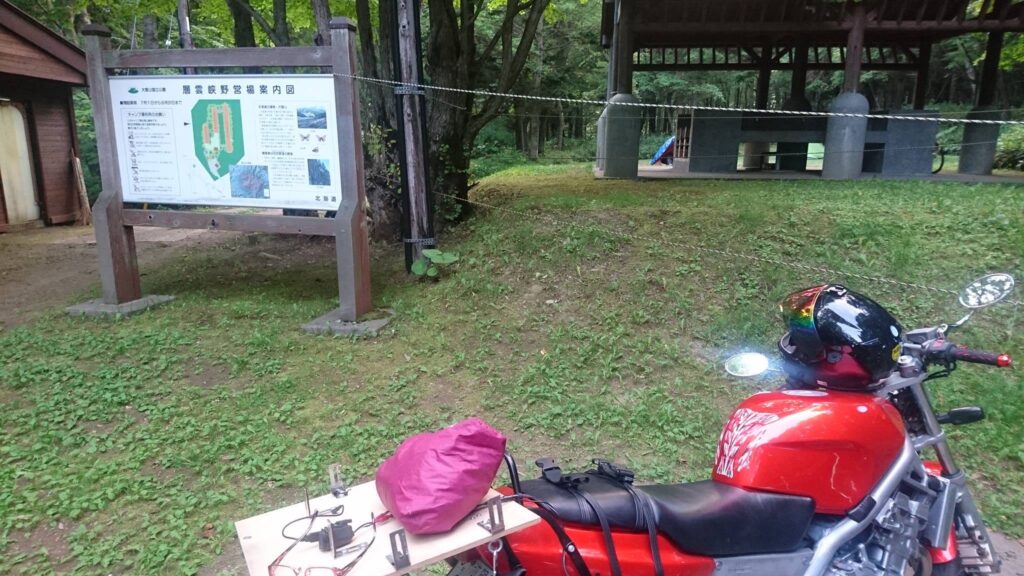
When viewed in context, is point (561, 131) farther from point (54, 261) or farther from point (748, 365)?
point (748, 365)

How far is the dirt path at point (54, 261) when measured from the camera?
6.55 m

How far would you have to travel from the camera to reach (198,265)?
7758mm

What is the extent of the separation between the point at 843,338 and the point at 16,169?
13.5 m

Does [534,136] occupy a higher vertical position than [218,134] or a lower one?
higher

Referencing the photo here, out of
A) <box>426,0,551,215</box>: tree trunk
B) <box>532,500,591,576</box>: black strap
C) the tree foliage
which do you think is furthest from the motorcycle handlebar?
<box>426,0,551,215</box>: tree trunk

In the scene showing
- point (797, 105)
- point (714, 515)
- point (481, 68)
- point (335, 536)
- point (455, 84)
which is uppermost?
point (481, 68)

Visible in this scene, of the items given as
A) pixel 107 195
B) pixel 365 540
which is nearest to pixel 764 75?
pixel 107 195

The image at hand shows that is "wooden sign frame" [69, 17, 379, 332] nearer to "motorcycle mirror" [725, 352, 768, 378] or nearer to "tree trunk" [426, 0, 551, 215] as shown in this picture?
"tree trunk" [426, 0, 551, 215]

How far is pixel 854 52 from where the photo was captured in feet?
34.5

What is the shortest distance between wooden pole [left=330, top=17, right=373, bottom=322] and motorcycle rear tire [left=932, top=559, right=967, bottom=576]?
435cm

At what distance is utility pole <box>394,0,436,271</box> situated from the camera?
5.80 meters

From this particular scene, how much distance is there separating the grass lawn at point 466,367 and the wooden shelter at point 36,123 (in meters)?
6.38

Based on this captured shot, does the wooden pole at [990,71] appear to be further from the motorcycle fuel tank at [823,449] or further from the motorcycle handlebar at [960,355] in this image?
the motorcycle fuel tank at [823,449]

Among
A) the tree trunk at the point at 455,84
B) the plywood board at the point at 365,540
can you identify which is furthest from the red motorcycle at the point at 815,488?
the tree trunk at the point at 455,84
